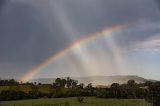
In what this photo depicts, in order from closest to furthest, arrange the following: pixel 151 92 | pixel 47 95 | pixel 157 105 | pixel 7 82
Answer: pixel 157 105 → pixel 151 92 → pixel 47 95 → pixel 7 82

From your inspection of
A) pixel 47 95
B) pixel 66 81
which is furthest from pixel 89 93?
pixel 66 81

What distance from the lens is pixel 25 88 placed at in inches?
4690

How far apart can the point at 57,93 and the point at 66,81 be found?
47700 mm

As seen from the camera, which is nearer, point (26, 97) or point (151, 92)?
point (151, 92)

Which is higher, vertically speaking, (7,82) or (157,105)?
(7,82)

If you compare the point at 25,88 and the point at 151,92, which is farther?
the point at 25,88

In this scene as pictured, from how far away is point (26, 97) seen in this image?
106812 millimetres

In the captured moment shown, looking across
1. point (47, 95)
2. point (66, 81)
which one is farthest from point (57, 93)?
point (66, 81)

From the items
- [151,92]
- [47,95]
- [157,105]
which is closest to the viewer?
[157,105]

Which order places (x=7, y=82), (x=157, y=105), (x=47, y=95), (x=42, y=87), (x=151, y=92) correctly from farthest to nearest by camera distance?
(x=7, y=82) < (x=42, y=87) < (x=47, y=95) < (x=151, y=92) < (x=157, y=105)

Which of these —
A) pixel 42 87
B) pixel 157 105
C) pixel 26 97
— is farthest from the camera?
pixel 42 87

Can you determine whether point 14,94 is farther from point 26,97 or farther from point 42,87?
point 42,87

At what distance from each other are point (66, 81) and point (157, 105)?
4097 inches

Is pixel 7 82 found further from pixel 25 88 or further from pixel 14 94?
pixel 14 94
